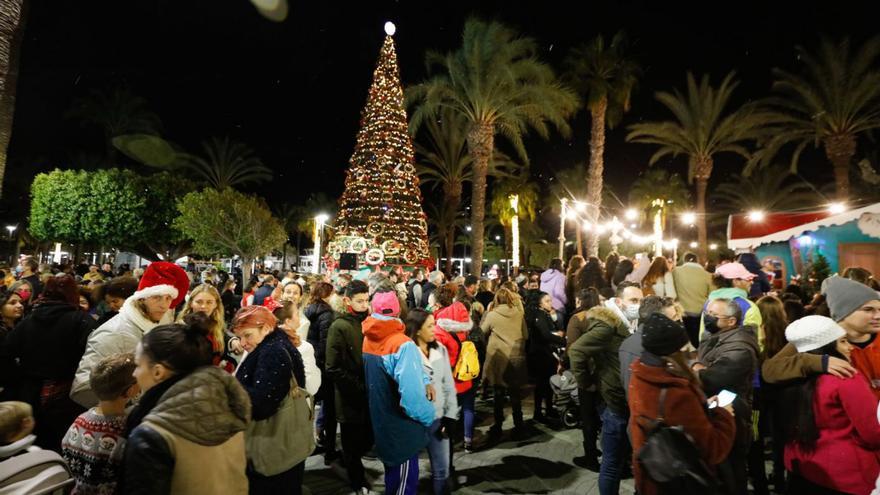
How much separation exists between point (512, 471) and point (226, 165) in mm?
35431

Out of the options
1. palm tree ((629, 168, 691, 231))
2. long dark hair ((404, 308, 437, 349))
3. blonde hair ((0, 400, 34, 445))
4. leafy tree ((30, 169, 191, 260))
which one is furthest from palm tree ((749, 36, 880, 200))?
leafy tree ((30, 169, 191, 260))

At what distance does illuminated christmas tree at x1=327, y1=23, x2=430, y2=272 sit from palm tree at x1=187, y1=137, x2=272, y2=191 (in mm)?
17769

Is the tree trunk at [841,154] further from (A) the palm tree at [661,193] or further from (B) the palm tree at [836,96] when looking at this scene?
(A) the palm tree at [661,193]

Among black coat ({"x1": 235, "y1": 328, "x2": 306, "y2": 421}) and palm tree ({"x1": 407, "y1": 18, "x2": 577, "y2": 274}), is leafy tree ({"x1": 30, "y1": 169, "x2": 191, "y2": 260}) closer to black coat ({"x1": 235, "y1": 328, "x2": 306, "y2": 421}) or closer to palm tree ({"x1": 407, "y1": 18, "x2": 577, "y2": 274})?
palm tree ({"x1": 407, "y1": 18, "x2": 577, "y2": 274})

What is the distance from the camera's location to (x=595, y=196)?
1959 cm

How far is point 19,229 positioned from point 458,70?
133 feet

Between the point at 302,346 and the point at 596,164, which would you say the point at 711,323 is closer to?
the point at 302,346

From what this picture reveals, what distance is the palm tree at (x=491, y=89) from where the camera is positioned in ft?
57.5

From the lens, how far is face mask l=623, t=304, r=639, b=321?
200 inches

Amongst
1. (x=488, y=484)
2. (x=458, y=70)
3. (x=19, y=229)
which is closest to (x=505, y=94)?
(x=458, y=70)

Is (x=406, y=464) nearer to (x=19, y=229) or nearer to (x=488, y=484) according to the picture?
(x=488, y=484)

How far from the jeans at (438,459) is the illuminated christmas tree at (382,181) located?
1652cm

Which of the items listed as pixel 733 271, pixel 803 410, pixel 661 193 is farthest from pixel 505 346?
pixel 661 193

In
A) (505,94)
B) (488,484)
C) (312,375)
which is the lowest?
(488,484)
